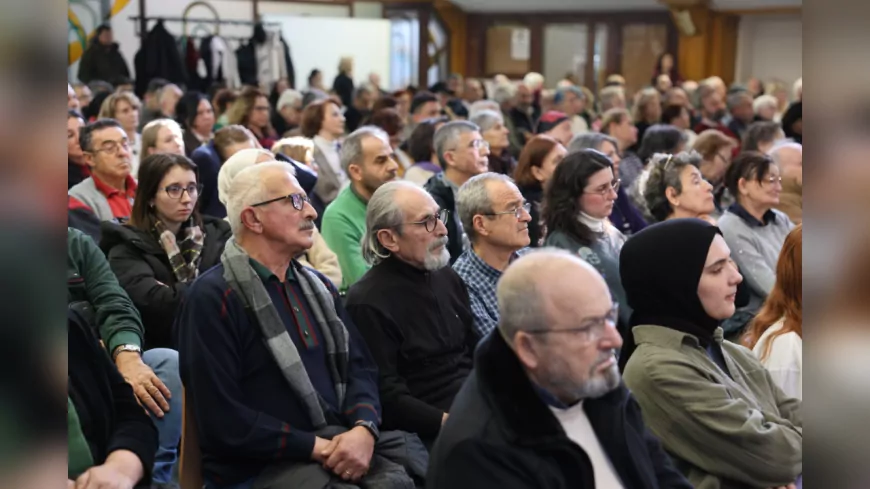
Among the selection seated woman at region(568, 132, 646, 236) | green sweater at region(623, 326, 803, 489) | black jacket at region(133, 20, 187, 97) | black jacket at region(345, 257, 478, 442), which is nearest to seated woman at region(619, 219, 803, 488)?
green sweater at region(623, 326, 803, 489)

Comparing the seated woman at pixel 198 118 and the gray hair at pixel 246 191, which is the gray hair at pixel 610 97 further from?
the gray hair at pixel 246 191

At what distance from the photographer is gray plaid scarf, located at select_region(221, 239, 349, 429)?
2.41 meters

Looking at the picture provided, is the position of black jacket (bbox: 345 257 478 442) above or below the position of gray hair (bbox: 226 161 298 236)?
below

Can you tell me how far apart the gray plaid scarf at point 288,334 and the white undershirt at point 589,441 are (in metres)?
0.81

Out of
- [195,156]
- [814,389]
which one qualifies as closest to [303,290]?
[814,389]

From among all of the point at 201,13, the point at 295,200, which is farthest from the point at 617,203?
the point at 201,13

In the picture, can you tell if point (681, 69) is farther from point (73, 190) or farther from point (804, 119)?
point (804, 119)

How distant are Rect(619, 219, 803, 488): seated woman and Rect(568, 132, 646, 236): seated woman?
2.31 m

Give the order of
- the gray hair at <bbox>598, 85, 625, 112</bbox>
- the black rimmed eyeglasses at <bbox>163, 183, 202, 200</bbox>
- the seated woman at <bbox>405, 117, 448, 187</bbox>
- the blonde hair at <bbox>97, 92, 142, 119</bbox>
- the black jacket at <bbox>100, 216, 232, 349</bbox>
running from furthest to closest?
the gray hair at <bbox>598, 85, 625, 112</bbox>, the blonde hair at <bbox>97, 92, 142, 119</bbox>, the seated woman at <bbox>405, 117, 448, 187</bbox>, the black rimmed eyeglasses at <bbox>163, 183, 202, 200</bbox>, the black jacket at <bbox>100, 216, 232, 349</bbox>

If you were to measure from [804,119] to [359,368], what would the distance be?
179cm

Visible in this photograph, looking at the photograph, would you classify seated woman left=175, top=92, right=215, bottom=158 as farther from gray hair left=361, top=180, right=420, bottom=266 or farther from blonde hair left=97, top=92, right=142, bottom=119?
gray hair left=361, top=180, right=420, bottom=266

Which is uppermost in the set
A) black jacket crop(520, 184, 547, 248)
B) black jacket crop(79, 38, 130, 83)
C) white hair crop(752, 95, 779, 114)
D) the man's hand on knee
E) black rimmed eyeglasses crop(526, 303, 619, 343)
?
black jacket crop(79, 38, 130, 83)

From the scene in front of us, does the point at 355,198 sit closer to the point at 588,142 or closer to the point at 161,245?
the point at 161,245

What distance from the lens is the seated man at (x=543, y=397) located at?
→ 5.55 ft
